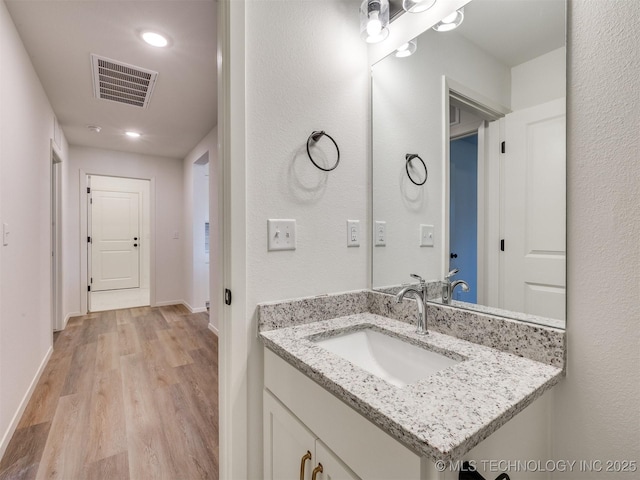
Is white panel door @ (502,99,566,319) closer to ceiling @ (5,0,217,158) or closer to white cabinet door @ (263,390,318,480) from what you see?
white cabinet door @ (263,390,318,480)

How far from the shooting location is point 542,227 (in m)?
0.90

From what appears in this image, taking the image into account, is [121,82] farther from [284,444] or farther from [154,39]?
[284,444]

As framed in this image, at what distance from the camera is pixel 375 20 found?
1.22 meters

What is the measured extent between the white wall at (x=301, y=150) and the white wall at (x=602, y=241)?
2.41 ft

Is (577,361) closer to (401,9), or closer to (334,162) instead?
(334,162)

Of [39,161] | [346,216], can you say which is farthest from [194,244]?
[346,216]

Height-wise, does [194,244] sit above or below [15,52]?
below

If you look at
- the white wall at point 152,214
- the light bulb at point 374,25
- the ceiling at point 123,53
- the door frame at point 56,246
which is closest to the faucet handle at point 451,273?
the light bulb at point 374,25

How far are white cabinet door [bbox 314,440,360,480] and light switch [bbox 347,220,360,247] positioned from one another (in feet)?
2.44

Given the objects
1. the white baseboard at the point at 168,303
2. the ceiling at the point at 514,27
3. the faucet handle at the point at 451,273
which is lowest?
the white baseboard at the point at 168,303

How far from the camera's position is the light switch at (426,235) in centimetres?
127

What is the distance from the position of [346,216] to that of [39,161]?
2642 mm

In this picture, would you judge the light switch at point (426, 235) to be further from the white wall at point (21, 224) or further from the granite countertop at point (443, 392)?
the white wall at point (21, 224)

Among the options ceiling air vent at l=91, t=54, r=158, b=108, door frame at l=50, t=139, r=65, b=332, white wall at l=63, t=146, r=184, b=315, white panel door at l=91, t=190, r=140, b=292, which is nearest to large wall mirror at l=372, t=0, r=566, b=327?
ceiling air vent at l=91, t=54, r=158, b=108
